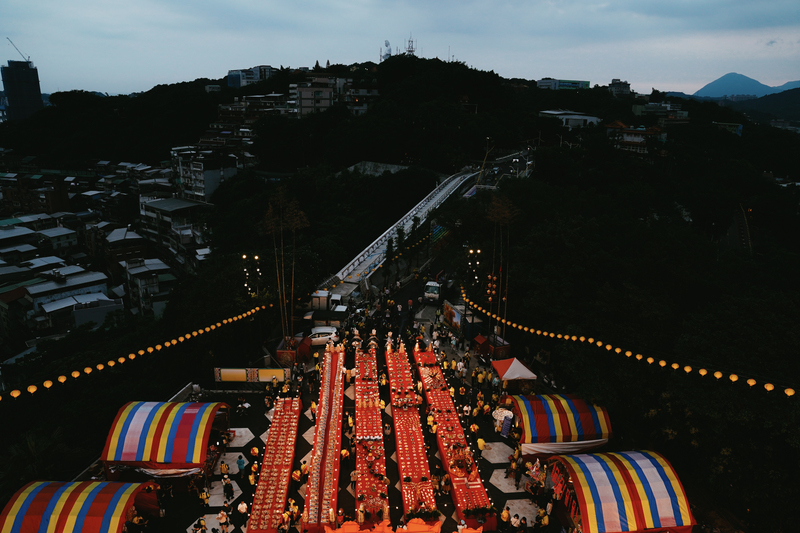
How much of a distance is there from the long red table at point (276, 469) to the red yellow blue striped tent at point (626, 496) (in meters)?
7.82

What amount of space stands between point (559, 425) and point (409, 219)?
24.1 m

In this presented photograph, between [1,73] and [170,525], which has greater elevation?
[1,73]

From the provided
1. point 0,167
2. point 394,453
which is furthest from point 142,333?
point 0,167

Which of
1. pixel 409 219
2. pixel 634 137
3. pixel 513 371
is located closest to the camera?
pixel 513 371

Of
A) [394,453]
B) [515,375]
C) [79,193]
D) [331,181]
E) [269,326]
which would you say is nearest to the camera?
[394,453]

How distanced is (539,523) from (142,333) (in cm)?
2005

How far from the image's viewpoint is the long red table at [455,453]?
12625 mm

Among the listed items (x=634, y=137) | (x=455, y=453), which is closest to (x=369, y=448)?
(x=455, y=453)

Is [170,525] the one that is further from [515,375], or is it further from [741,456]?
[741,456]

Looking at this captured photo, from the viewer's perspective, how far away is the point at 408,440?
580 inches

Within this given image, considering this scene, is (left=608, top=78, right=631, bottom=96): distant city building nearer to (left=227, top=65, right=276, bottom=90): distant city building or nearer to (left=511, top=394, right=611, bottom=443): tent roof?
(left=227, top=65, right=276, bottom=90): distant city building

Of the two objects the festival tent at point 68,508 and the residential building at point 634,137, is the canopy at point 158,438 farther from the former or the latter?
the residential building at point 634,137

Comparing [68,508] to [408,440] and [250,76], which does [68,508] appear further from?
[250,76]

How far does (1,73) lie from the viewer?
124 meters
